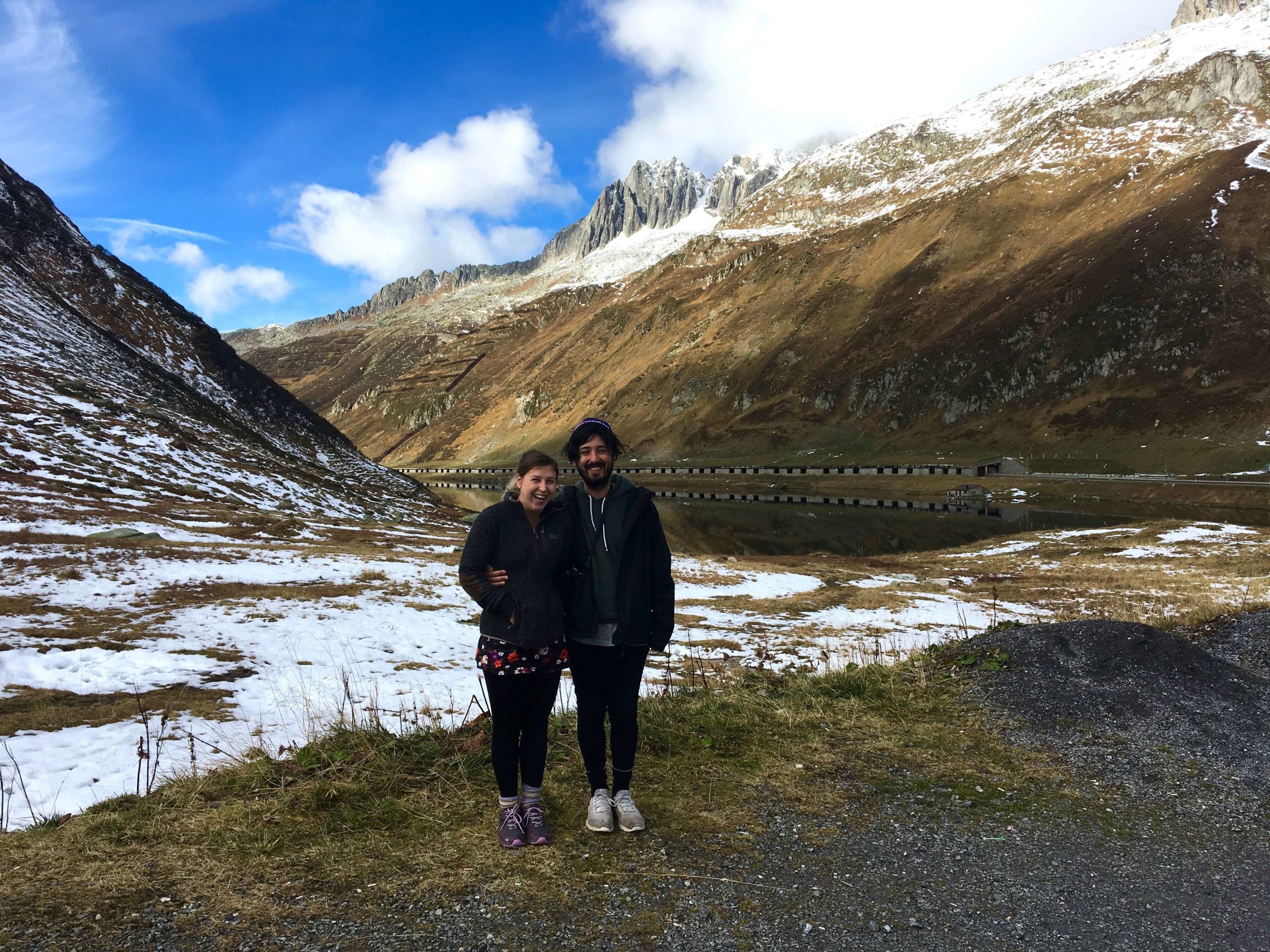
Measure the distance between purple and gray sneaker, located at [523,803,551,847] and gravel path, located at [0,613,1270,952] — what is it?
1.50ft

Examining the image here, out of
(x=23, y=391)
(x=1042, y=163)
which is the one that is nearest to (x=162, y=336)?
(x=23, y=391)

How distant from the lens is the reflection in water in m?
53.3

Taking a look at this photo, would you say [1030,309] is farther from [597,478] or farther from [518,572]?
[518,572]

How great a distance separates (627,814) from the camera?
590 centimetres

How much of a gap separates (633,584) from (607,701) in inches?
45.2

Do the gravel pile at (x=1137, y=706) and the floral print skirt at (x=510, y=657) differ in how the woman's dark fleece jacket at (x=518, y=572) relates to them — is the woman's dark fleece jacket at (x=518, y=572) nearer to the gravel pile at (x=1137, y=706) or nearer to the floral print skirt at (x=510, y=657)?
the floral print skirt at (x=510, y=657)

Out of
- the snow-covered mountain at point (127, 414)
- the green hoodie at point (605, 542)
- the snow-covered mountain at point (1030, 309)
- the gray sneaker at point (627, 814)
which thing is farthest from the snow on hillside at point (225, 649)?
the snow-covered mountain at point (1030, 309)

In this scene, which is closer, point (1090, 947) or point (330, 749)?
point (1090, 947)

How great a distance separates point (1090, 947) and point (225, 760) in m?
8.16

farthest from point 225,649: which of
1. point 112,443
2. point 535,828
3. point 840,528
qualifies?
point 840,528

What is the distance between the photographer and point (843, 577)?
109 feet

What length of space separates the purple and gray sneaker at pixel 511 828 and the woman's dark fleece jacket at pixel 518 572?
150cm

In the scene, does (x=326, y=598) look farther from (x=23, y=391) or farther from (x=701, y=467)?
(x=701, y=467)

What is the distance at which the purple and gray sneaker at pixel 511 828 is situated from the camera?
18.5ft
